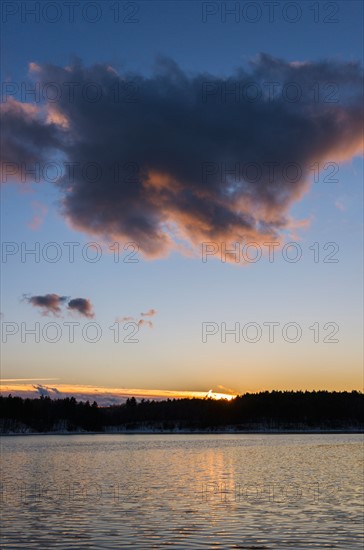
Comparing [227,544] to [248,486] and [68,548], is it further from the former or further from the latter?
[248,486]

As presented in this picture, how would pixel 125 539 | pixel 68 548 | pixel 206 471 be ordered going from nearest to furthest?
pixel 68 548 → pixel 125 539 → pixel 206 471

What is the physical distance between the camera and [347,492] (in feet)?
194

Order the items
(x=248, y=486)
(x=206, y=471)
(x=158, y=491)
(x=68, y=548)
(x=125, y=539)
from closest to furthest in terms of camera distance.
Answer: (x=68, y=548), (x=125, y=539), (x=158, y=491), (x=248, y=486), (x=206, y=471)

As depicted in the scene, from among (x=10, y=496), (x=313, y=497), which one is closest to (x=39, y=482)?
(x=10, y=496)

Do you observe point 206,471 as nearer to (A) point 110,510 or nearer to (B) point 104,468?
(B) point 104,468

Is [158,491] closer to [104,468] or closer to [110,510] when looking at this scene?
[110,510]

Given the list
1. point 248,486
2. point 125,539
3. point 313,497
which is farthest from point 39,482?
point 125,539

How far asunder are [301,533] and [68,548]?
1361cm

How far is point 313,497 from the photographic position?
184ft

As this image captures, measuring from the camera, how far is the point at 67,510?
161 ft

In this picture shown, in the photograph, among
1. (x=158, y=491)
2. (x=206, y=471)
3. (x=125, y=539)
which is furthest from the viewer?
(x=206, y=471)

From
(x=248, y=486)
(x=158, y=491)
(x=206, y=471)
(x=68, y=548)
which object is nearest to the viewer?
(x=68, y=548)

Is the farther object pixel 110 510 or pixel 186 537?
pixel 110 510

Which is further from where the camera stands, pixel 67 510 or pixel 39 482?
pixel 39 482
